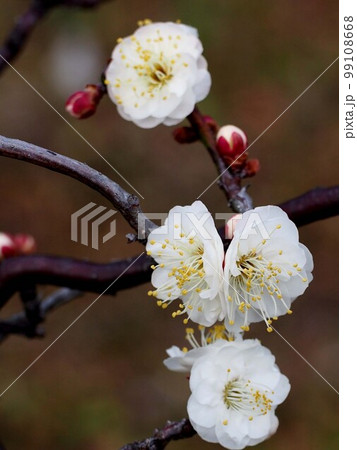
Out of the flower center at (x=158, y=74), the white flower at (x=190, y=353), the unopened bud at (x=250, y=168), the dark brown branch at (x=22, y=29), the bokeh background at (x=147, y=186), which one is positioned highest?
the dark brown branch at (x=22, y=29)

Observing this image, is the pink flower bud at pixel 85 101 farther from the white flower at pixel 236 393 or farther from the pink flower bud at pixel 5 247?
the white flower at pixel 236 393

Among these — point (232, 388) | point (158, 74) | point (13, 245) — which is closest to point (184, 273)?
point (232, 388)

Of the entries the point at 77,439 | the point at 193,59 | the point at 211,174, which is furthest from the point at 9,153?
the point at 211,174

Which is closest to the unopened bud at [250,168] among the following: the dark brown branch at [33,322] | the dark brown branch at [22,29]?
the dark brown branch at [33,322]

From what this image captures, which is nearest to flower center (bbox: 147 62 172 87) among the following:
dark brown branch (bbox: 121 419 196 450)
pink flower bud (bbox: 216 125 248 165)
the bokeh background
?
pink flower bud (bbox: 216 125 248 165)

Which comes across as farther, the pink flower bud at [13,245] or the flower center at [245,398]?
the pink flower bud at [13,245]

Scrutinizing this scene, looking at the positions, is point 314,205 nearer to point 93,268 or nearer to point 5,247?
point 93,268

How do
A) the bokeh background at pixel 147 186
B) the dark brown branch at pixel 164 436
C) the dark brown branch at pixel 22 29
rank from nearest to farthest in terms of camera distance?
1. the dark brown branch at pixel 164 436
2. the dark brown branch at pixel 22 29
3. the bokeh background at pixel 147 186

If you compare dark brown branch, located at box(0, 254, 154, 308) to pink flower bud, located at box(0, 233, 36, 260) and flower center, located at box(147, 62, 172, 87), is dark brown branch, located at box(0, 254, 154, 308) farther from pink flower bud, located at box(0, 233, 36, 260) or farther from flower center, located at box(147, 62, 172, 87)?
flower center, located at box(147, 62, 172, 87)
